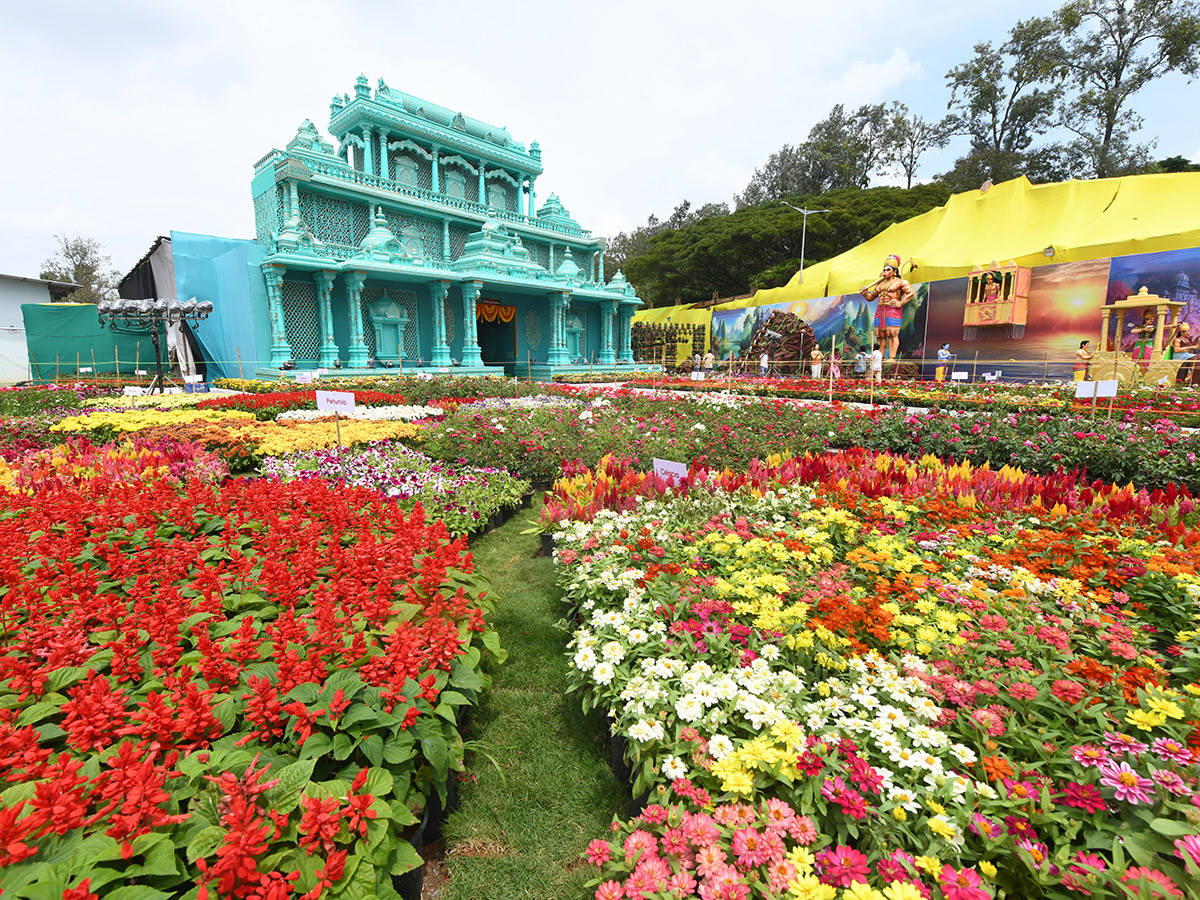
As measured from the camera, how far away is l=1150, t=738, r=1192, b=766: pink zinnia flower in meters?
1.50

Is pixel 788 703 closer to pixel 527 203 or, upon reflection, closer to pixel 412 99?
pixel 412 99

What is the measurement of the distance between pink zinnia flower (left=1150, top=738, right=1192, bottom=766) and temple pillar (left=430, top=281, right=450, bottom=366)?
1952 centimetres

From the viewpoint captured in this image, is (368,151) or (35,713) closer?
(35,713)

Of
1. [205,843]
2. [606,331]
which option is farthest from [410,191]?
[205,843]

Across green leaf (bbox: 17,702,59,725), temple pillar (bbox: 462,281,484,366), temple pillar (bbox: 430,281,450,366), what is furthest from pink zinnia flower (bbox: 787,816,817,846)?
Result: temple pillar (bbox: 462,281,484,366)

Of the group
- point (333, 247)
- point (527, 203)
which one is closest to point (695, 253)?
point (527, 203)

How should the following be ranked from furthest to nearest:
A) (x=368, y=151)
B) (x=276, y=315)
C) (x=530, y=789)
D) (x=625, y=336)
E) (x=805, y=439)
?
(x=625, y=336), (x=368, y=151), (x=276, y=315), (x=805, y=439), (x=530, y=789)

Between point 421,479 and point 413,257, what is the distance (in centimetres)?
1608

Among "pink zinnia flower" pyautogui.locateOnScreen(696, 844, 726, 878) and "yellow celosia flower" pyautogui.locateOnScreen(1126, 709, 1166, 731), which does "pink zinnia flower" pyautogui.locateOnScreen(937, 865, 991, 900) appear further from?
"yellow celosia flower" pyautogui.locateOnScreen(1126, 709, 1166, 731)

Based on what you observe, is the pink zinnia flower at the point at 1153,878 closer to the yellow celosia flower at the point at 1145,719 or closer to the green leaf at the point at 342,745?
the yellow celosia flower at the point at 1145,719

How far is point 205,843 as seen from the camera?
1254 mm

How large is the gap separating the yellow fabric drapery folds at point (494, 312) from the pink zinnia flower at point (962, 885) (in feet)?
76.2

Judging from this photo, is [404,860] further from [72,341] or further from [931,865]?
[72,341]

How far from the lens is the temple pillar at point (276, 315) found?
1569cm
